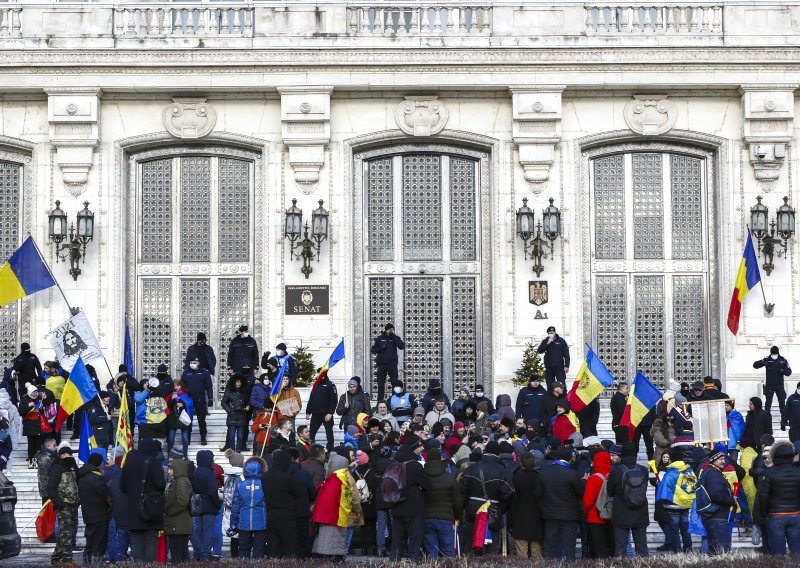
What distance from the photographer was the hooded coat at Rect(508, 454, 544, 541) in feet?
68.0

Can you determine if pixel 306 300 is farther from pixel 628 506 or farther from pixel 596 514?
pixel 628 506

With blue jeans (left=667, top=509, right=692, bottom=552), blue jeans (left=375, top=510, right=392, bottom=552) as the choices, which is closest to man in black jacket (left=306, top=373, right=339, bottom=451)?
blue jeans (left=375, top=510, right=392, bottom=552)

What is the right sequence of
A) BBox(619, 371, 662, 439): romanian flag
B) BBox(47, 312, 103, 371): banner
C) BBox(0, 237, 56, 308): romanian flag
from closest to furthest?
BBox(619, 371, 662, 439): romanian flag
BBox(47, 312, 103, 371): banner
BBox(0, 237, 56, 308): romanian flag

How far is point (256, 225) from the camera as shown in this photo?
109 feet

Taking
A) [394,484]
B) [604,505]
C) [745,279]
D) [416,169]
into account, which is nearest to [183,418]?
[394,484]

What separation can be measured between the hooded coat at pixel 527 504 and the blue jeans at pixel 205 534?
3.93 meters

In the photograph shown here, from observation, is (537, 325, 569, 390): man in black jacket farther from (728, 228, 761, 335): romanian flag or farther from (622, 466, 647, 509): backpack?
(622, 466, 647, 509): backpack

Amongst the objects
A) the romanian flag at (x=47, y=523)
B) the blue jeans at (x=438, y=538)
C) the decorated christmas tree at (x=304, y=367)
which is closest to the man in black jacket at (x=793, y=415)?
the blue jeans at (x=438, y=538)

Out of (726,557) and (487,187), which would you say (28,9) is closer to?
(487,187)

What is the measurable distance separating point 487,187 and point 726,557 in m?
15.5

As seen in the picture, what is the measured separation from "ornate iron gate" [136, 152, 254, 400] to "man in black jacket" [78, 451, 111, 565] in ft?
40.6

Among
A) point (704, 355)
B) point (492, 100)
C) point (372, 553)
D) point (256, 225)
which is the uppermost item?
point (492, 100)

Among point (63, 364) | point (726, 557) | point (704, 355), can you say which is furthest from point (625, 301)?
point (726, 557)

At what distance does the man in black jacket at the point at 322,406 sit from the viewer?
2783cm
